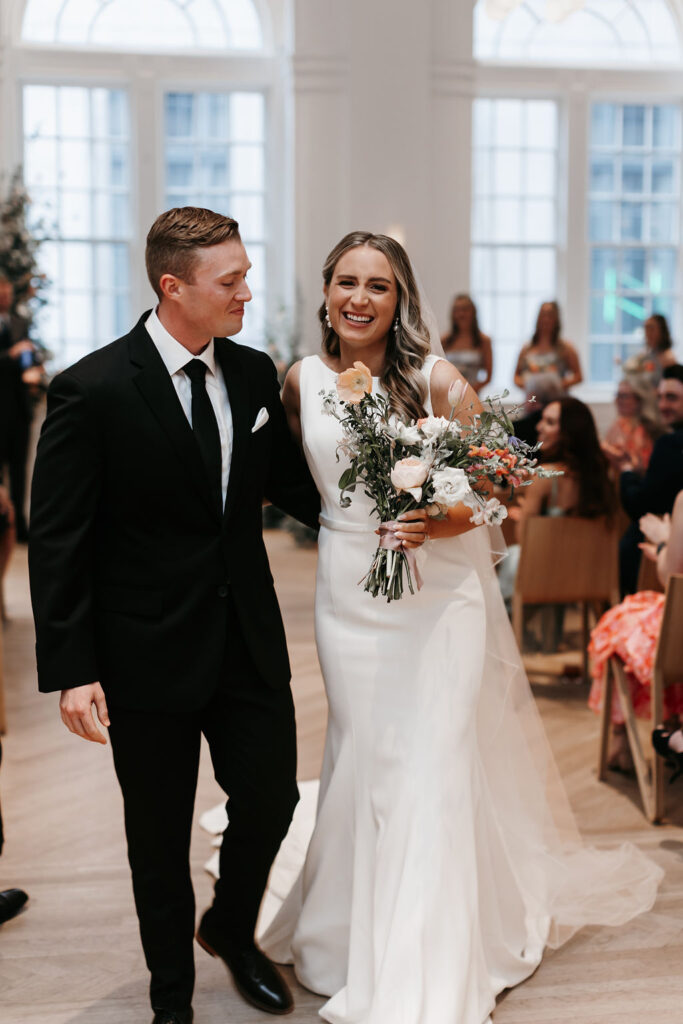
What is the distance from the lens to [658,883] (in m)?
3.79

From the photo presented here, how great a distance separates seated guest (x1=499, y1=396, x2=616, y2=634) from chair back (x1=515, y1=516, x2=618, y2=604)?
0.07 meters

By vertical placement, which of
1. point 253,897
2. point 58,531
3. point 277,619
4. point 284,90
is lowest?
point 253,897

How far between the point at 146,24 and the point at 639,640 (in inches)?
398

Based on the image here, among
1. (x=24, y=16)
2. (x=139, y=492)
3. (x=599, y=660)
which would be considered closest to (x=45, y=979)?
(x=139, y=492)

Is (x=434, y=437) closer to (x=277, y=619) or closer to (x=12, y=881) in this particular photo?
(x=277, y=619)

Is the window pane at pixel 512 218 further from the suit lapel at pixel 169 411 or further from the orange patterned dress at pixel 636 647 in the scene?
the suit lapel at pixel 169 411

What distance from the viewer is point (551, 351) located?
11.4 metres

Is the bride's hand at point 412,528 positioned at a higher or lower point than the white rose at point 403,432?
lower

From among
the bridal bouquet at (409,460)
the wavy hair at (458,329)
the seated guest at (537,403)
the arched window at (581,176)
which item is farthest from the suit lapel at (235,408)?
the arched window at (581,176)

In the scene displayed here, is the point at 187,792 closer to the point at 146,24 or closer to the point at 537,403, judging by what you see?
the point at 537,403

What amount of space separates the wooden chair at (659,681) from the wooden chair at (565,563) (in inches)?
52.9

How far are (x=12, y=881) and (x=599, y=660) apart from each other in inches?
95.4

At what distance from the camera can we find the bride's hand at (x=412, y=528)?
9.12ft

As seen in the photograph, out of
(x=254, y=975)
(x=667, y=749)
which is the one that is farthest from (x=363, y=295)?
(x=667, y=749)
